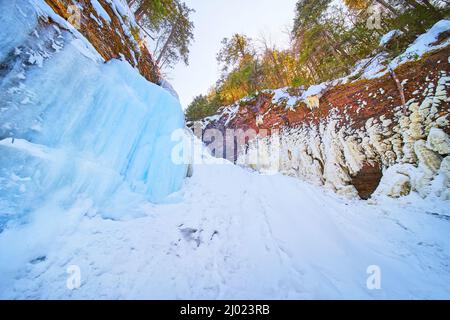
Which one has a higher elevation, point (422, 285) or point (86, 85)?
point (86, 85)

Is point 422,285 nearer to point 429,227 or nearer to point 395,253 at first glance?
point 395,253

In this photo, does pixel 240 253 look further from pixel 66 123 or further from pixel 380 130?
pixel 380 130

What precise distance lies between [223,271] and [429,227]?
3.87m

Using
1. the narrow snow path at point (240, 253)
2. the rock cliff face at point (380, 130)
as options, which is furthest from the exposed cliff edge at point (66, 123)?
the rock cliff face at point (380, 130)

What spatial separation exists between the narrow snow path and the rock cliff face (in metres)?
0.94

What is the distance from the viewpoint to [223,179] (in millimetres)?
6484

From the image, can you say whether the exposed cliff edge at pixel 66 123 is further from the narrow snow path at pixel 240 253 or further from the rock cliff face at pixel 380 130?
the rock cliff face at pixel 380 130

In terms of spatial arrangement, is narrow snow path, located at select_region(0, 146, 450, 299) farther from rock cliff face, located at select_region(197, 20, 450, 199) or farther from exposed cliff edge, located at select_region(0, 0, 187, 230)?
rock cliff face, located at select_region(197, 20, 450, 199)

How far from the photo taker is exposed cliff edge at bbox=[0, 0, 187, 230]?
7.61 ft

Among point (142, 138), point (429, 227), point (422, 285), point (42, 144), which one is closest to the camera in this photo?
point (422, 285)

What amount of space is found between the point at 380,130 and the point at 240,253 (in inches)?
222

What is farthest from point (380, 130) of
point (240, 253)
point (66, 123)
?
point (66, 123)
